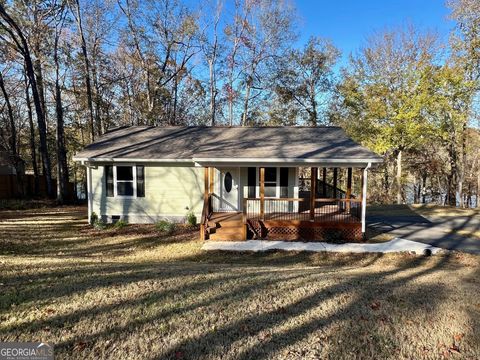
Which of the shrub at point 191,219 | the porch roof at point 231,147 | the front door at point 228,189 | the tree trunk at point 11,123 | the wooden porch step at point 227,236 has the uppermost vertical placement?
the tree trunk at point 11,123

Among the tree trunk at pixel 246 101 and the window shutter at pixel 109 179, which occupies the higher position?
the tree trunk at pixel 246 101

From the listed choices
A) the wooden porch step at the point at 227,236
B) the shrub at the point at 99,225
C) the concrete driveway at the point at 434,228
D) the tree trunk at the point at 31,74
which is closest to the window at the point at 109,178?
the shrub at the point at 99,225

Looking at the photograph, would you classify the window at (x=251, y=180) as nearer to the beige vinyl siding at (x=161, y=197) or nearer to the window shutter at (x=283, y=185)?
the window shutter at (x=283, y=185)

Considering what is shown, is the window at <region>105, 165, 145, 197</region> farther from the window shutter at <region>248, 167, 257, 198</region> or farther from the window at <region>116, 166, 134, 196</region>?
the window shutter at <region>248, 167, 257, 198</region>

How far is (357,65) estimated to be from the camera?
21.7 meters

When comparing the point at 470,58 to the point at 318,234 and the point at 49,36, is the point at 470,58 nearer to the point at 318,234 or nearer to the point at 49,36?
the point at 318,234

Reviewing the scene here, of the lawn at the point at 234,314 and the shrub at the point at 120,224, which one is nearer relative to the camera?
the lawn at the point at 234,314

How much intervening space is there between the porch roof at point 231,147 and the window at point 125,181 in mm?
613

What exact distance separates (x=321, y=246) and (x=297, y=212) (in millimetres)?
2254

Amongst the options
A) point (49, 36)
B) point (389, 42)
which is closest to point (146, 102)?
point (49, 36)

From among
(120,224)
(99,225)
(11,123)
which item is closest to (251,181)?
(120,224)

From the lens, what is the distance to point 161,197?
466 inches

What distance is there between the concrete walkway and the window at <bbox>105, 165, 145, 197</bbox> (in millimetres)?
4433

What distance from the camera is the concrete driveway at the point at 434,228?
9.32m
